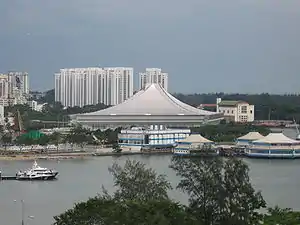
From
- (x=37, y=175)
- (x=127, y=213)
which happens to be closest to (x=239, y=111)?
(x=37, y=175)

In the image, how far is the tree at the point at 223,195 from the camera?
5770mm

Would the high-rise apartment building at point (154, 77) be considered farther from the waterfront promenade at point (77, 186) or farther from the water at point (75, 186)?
the water at point (75, 186)

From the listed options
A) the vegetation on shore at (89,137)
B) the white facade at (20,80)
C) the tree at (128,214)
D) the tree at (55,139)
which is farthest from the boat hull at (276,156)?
the white facade at (20,80)

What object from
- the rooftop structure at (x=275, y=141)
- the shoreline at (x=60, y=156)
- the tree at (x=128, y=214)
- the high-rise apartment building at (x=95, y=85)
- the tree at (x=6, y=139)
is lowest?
the shoreline at (x=60, y=156)

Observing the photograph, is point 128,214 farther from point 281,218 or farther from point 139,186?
point 281,218

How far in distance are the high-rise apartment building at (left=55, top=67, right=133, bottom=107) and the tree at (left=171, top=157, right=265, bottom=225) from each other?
30.6 meters

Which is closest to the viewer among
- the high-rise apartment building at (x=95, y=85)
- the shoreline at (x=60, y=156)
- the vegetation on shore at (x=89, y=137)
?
the shoreline at (x=60, y=156)

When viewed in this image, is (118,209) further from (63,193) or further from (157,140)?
(157,140)

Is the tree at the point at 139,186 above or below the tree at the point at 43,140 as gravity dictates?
above

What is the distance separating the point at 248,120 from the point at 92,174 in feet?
60.1

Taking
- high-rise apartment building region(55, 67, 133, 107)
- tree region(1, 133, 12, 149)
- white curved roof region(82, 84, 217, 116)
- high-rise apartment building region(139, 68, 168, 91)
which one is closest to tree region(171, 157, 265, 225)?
tree region(1, 133, 12, 149)

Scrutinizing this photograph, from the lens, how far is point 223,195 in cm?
584

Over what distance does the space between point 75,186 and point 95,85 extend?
26.9 m

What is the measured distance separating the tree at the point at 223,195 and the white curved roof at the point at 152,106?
18945 millimetres
